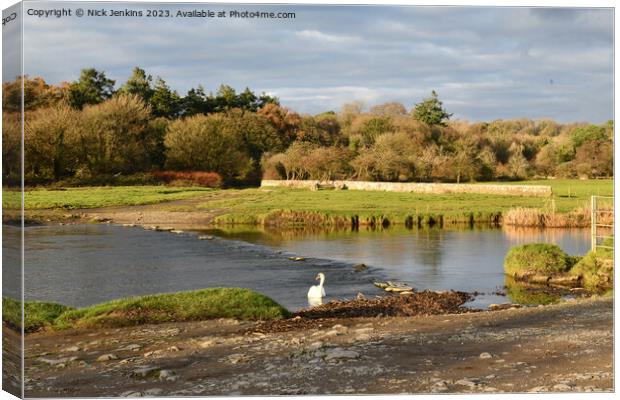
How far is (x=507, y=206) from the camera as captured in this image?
1454 centimetres

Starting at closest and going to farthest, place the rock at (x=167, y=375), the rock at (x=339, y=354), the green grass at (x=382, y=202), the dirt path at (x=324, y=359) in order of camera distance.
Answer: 1. the dirt path at (x=324, y=359)
2. the rock at (x=167, y=375)
3. the rock at (x=339, y=354)
4. the green grass at (x=382, y=202)

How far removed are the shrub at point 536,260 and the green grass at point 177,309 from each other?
4382 mm

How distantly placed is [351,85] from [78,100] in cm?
371

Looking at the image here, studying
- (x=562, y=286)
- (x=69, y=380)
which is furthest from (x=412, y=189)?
(x=69, y=380)

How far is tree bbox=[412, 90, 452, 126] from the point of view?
12.9 metres

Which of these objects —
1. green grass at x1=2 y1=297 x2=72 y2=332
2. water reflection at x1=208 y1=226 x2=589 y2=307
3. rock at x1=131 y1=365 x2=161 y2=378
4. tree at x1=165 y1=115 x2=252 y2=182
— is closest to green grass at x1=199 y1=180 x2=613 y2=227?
water reflection at x1=208 y1=226 x2=589 y2=307

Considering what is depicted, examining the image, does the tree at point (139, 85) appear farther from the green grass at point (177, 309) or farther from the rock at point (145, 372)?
the rock at point (145, 372)

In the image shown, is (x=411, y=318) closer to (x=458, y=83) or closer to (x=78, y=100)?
(x=458, y=83)

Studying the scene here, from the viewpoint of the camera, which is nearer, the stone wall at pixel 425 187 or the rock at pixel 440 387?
the rock at pixel 440 387

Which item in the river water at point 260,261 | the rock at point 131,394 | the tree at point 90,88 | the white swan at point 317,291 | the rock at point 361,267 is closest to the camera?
the rock at point 131,394

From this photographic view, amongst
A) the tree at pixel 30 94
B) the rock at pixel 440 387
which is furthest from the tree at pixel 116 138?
the rock at pixel 440 387

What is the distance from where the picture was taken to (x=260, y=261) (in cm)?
1389

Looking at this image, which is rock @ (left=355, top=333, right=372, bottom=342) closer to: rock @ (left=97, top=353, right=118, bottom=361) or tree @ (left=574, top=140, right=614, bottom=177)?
rock @ (left=97, top=353, right=118, bottom=361)

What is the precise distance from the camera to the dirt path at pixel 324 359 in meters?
10.5
